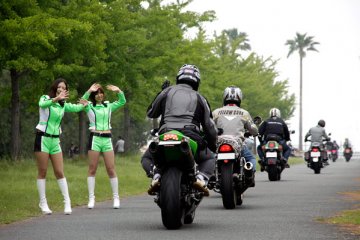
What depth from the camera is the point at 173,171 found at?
33.4ft

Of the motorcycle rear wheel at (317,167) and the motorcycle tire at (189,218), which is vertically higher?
the motorcycle rear wheel at (317,167)

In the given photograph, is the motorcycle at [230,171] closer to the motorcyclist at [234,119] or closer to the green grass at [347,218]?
the motorcyclist at [234,119]

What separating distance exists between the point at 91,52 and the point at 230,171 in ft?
52.7

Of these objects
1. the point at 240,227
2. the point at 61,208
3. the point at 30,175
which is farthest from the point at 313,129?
the point at 240,227

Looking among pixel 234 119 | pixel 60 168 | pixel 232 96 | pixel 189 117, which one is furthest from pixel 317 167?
pixel 189 117

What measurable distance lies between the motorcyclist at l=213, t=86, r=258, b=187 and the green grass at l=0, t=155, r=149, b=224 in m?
2.76

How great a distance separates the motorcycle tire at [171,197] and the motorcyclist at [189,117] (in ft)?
A: 0.98

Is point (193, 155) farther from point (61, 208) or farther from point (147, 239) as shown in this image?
point (61, 208)

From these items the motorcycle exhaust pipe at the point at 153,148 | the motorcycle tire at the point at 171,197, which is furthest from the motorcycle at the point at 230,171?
the motorcycle exhaust pipe at the point at 153,148

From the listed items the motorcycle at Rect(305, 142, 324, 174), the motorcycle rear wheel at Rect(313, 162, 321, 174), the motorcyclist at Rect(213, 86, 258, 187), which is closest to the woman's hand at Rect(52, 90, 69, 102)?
the motorcyclist at Rect(213, 86, 258, 187)

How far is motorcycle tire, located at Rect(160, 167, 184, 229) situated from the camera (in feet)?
32.8

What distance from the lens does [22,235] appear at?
389 inches

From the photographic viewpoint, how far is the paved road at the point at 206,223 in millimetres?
9766

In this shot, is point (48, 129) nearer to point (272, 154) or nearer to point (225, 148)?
point (225, 148)
